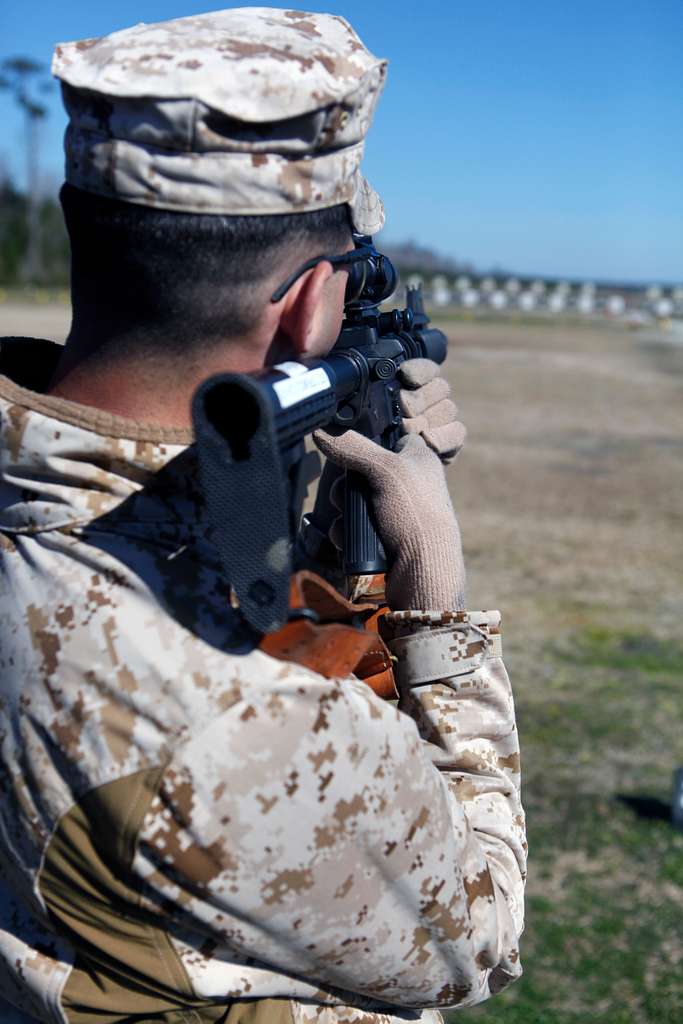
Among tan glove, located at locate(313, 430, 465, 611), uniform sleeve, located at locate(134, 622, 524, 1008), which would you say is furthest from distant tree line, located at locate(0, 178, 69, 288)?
uniform sleeve, located at locate(134, 622, 524, 1008)

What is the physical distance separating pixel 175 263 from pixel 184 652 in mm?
467

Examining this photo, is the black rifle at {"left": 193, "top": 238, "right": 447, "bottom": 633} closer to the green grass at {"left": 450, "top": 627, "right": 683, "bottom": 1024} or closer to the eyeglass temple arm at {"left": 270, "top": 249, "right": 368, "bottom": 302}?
the eyeglass temple arm at {"left": 270, "top": 249, "right": 368, "bottom": 302}

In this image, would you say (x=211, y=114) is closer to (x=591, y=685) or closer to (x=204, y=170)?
(x=204, y=170)

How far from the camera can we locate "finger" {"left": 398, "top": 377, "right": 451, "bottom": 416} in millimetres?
2613

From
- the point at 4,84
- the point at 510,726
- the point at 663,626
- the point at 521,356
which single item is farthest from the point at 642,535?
the point at 4,84

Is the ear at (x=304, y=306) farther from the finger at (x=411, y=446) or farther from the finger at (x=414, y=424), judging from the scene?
the finger at (x=414, y=424)

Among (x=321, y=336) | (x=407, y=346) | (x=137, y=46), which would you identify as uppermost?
(x=137, y=46)

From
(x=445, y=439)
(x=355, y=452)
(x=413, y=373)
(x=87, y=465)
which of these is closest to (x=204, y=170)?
(x=87, y=465)

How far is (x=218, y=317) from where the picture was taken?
4.66ft

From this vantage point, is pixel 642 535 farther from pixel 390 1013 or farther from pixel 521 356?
pixel 521 356

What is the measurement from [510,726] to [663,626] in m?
7.07

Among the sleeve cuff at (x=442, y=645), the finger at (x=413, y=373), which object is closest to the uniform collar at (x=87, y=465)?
the sleeve cuff at (x=442, y=645)

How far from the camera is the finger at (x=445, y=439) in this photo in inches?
95.7

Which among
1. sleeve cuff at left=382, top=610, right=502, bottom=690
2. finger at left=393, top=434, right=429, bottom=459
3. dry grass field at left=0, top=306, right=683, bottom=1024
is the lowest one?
dry grass field at left=0, top=306, right=683, bottom=1024
